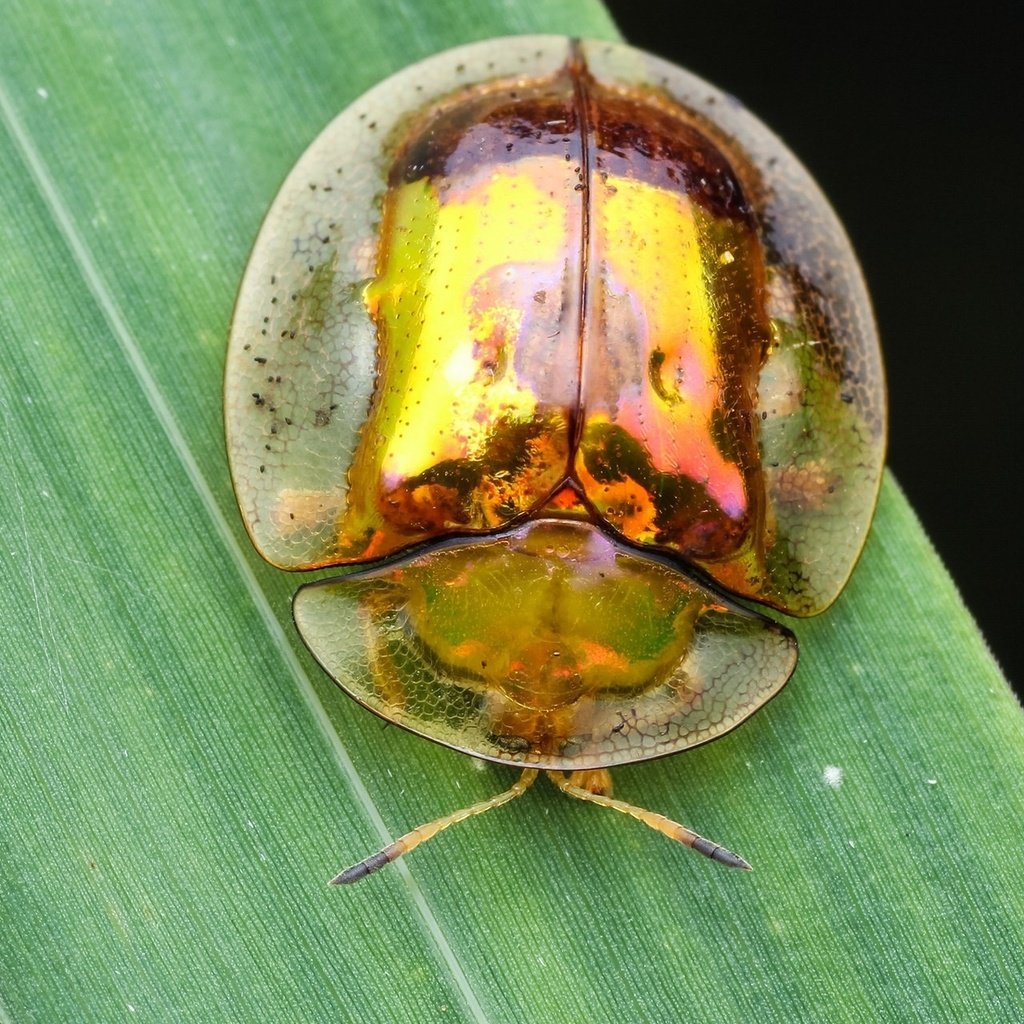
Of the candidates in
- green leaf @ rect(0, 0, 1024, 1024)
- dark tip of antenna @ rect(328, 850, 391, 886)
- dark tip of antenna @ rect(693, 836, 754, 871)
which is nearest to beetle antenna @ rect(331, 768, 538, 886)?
dark tip of antenna @ rect(328, 850, 391, 886)

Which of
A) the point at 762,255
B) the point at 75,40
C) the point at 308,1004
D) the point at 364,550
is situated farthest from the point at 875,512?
the point at 75,40

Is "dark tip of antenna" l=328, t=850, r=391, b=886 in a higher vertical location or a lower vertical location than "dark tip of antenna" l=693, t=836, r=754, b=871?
higher

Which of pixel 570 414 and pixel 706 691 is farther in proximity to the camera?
pixel 706 691

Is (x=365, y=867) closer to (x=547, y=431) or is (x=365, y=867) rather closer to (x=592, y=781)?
(x=592, y=781)

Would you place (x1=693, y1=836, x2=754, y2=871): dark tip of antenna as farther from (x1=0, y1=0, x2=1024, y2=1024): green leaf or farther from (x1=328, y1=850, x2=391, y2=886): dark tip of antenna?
(x1=328, y1=850, x2=391, y2=886): dark tip of antenna

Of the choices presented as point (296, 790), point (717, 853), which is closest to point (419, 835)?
point (296, 790)

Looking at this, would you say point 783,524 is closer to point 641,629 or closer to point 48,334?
point 641,629

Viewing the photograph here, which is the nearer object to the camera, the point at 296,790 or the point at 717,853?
the point at 717,853
